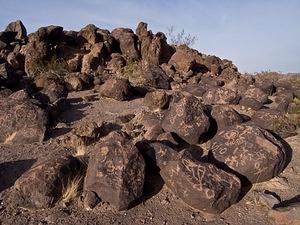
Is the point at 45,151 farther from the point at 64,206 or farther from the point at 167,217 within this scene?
the point at 167,217

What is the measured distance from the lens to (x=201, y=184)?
6355mm

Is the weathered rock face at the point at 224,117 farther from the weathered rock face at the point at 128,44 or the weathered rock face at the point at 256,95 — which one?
the weathered rock face at the point at 128,44

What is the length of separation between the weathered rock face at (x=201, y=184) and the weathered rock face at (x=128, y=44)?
9.55 m

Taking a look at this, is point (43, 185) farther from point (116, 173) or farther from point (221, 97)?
point (221, 97)

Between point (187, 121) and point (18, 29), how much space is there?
11106 millimetres

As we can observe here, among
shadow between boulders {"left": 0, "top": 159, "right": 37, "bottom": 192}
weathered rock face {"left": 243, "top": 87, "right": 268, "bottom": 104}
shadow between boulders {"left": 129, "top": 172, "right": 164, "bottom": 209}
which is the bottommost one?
shadow between boulders {"left": 0, "top": 159, "right": 37, "bottom": 192}

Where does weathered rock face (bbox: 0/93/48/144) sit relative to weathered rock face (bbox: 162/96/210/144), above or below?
below

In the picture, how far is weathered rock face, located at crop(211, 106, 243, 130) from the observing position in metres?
8.74

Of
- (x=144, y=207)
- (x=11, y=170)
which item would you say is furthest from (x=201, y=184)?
(x=11, y=170)

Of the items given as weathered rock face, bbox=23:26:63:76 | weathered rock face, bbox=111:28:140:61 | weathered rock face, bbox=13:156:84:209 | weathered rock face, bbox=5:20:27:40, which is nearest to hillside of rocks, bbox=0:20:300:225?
weathered rock face, bbox=13:156:84:209

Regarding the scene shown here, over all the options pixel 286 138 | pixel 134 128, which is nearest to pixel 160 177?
pixel 134 128

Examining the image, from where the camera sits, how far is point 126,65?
50.6 ft

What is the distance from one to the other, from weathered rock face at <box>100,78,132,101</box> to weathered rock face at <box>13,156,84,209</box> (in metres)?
4.85

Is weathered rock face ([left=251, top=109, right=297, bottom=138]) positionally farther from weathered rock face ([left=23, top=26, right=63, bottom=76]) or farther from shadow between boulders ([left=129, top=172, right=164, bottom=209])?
weathered rock face ([left=23, top=26, right=63, bottom=76])
